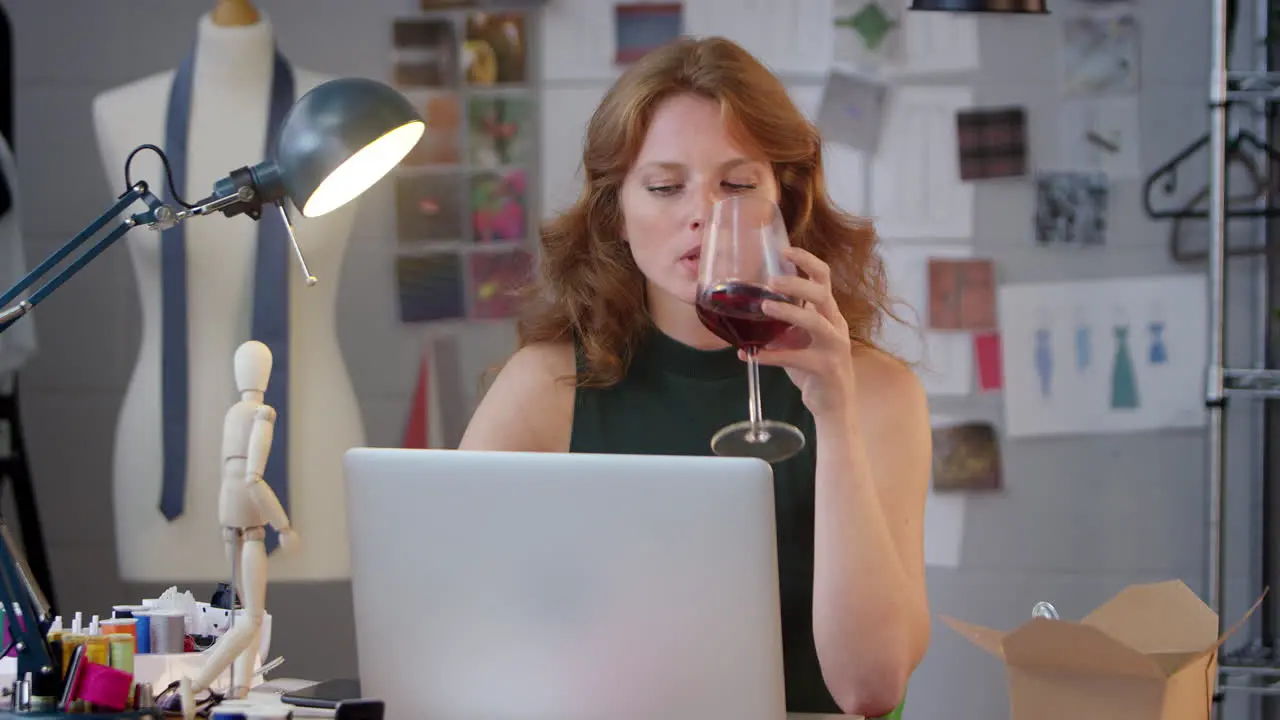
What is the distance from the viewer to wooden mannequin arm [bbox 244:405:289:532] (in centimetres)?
133

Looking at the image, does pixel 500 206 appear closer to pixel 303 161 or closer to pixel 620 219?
pixel 620 219

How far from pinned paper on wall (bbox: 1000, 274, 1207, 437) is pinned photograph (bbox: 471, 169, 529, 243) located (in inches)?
42.5

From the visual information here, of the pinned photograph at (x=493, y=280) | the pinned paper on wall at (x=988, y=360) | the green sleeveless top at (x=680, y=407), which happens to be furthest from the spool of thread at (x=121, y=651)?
Answer: the pinned paper on wall at (x=988, y=360)

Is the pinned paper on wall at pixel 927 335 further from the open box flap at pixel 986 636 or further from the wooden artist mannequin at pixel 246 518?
the wooden artist mannequin at pixel 246 518

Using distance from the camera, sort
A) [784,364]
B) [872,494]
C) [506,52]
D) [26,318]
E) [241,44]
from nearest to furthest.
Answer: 1. [784,364]
2. [872,494]
3. [241,44]
4. [26,318]
5. [506,52]

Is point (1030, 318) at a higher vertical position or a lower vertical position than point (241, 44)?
lower

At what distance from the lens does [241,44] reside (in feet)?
9.12

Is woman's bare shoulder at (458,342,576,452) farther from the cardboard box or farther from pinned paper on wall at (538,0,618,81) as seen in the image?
pinned paper on wall at (538,0,618,81)

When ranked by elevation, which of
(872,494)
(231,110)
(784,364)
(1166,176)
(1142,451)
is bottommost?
(1142,451)

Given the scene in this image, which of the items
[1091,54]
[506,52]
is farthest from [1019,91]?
[506,52]

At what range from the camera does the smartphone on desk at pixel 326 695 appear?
51.6 inches

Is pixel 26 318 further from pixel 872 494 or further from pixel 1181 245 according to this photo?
pixel 1181 245

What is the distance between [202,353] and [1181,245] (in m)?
2.05

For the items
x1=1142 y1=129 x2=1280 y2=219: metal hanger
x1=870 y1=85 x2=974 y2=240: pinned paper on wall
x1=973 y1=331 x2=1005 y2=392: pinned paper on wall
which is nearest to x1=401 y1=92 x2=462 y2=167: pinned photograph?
x1=870 y1=85 x2=974 y2=240: pinned paper on wall
